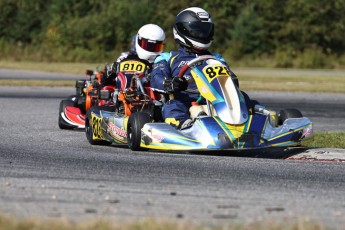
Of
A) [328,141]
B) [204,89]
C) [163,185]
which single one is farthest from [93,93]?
[163,185]

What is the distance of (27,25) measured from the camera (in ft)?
154

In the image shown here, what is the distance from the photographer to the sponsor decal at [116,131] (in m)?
10.5

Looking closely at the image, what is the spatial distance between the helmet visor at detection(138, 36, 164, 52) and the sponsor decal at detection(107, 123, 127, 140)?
7.84ft

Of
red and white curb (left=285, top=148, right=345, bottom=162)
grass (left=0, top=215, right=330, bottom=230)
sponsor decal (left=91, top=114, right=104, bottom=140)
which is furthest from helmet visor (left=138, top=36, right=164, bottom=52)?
grass (left=0, top=215, right=330, bottom=230)

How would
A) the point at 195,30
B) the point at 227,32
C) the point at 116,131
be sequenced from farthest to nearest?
the point at 227,32 < the point at 195,30 < the point at 116,131

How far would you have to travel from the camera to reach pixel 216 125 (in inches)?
371

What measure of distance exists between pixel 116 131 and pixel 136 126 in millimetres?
745

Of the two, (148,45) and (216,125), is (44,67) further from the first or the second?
(216,125)

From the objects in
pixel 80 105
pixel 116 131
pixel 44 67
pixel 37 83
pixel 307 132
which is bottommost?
pixel 44 67

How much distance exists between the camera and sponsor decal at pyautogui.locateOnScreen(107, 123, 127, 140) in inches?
412

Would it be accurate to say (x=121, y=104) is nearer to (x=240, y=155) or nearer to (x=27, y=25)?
(x=240, y=155)

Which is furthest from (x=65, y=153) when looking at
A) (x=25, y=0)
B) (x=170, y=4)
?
(x=25, y=0)

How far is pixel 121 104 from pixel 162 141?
2021 mm

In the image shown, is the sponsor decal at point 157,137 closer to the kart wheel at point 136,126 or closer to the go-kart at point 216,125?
the go-kart at point 216,125
